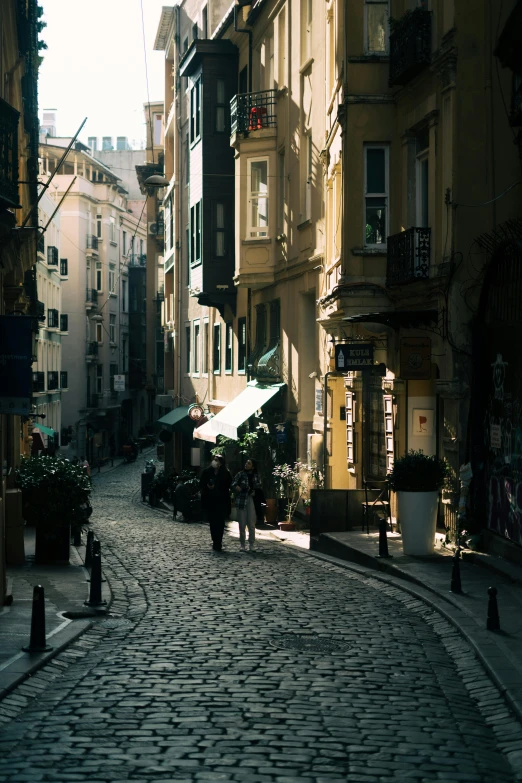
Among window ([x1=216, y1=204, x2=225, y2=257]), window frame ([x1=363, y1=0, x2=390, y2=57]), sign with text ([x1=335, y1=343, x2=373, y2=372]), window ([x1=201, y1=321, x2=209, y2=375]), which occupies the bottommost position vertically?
sign with text ([x1=335, y1=343, x2=373, y2=372])

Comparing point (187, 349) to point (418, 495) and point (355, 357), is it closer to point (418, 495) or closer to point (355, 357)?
point (355, 357)

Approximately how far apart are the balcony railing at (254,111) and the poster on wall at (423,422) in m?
13.1

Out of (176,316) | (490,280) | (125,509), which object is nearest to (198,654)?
(490,280)

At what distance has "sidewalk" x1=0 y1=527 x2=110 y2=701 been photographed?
34.1ft

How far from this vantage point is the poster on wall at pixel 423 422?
20328 mm

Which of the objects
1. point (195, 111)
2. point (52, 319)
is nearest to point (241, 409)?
point (195, 111)

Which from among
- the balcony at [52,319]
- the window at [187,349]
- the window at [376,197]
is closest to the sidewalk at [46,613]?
the window at [376,197]

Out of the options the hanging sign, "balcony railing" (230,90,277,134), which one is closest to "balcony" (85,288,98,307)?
"balcony railing" (230,90,277,134)

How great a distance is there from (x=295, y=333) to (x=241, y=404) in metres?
3.53

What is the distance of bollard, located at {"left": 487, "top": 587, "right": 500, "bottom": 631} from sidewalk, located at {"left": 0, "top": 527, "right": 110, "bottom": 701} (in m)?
4.33

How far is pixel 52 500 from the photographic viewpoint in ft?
60.5

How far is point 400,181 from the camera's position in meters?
21.0

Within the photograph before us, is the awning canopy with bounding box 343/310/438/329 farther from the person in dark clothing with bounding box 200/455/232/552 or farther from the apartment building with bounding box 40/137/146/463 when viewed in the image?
the apartment building with bounding box 40/137/146/463

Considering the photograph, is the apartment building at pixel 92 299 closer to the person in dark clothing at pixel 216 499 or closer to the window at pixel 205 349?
the window at pixel 205 349
